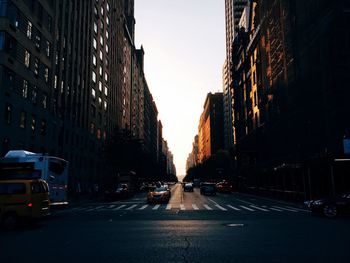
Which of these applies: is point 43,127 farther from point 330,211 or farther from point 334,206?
point 334,206

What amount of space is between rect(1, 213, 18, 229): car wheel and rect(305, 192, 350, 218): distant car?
1533cm

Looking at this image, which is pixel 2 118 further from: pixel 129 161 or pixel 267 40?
pixel 267 40

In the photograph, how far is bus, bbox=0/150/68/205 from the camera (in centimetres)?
1877

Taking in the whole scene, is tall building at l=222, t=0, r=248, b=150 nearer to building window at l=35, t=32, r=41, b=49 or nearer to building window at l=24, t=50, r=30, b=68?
building window at l=35, t=32, r=41, b=49

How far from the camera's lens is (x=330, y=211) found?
19.2 metres

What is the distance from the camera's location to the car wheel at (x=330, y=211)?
1906 centimetres

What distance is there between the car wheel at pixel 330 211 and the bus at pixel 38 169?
15118mm

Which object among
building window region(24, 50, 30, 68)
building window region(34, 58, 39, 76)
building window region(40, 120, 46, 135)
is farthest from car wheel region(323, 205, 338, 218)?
building window region(34, 58, 39, 76)

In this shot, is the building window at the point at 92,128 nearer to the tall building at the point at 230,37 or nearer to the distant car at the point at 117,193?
the distant car at the point at 117,193

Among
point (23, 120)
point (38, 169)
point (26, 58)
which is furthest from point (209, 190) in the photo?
point (38, 169)

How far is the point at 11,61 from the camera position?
35219 millimetres

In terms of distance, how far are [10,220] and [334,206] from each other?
15.9m

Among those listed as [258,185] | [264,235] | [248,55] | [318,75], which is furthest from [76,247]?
[248,55]

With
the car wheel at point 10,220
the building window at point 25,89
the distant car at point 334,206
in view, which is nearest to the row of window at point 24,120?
the building window at point 25,89
